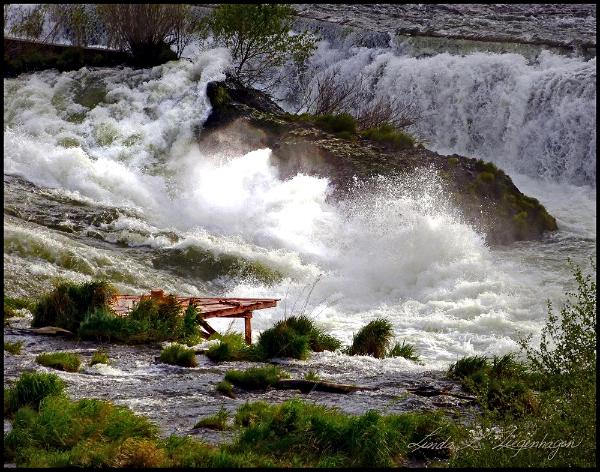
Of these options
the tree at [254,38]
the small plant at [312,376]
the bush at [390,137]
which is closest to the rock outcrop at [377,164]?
the bush at [390,137]

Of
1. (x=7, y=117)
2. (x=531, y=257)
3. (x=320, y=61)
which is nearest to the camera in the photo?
(x=531, y=257)

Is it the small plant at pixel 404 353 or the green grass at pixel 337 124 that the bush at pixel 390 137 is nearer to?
the green grass at pixel 337 124

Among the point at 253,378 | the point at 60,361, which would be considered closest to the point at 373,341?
the point at 253,378

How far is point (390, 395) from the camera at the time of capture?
10.1 m

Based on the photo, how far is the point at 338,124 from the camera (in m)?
27.0

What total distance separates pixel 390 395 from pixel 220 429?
2.56m

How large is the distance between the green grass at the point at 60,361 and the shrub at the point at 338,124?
1750cm

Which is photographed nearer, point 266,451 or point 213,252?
point 266,451

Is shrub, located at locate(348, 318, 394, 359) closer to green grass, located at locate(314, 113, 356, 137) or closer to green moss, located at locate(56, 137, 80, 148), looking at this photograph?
green grass, located at locate(314, 113, 356, 137)

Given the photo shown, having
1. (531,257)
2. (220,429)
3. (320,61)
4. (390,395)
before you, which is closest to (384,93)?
(320,61)

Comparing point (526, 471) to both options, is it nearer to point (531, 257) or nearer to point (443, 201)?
point (531, 257)

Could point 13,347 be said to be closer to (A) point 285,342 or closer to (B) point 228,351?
(B) point 228,351

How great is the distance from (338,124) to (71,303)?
16049mm

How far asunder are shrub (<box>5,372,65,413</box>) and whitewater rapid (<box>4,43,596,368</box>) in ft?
20.1
